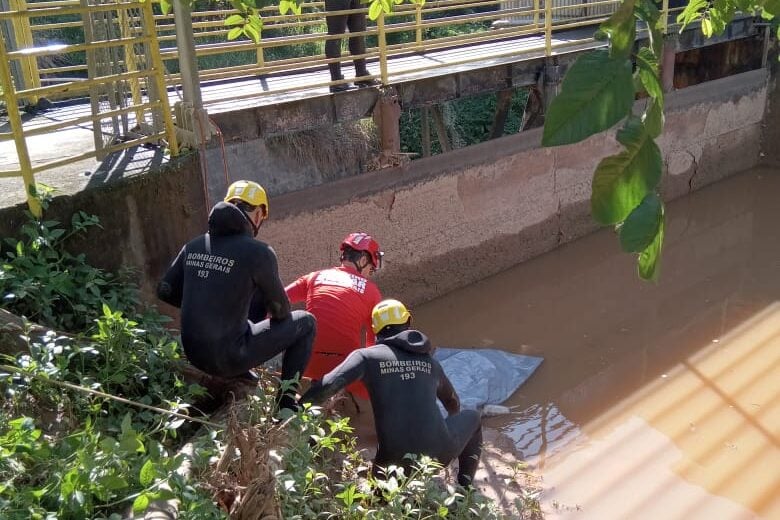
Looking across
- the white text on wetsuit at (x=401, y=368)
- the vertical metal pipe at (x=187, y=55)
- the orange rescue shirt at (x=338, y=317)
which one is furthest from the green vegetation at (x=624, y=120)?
the vertical metal pipe at (x=187, y=55)

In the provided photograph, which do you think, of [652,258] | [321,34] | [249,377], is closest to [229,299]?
[249,377]

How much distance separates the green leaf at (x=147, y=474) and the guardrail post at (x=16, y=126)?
229 centimetres

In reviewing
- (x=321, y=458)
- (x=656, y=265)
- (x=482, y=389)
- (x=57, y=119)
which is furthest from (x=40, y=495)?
(x=57, y=119)

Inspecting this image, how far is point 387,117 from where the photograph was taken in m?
7.14

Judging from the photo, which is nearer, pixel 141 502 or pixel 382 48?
pixel 141 502

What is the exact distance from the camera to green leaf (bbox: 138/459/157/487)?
2492 millimetres

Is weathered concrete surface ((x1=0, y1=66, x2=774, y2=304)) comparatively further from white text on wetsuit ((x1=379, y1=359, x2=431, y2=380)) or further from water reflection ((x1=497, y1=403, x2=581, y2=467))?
water reflection ((x1=497, y1=403, x2=581, y2=467))

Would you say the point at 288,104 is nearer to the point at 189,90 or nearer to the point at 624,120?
the point at 189,90

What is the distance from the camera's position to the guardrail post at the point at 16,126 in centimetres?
397

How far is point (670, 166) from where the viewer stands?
10.6 m

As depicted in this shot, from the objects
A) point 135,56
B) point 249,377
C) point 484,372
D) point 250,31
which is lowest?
point 484,372

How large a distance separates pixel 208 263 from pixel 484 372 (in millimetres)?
3042

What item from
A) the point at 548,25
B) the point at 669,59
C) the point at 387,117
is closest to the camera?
the point at 387,117

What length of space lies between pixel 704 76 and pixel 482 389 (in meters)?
8.48
